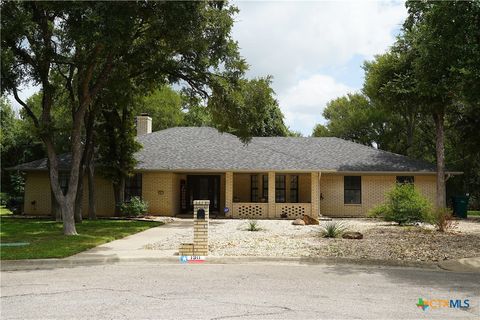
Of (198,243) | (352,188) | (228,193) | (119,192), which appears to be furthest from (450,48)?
(119,192)

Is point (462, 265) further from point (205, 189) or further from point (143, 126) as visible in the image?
point (143, 126)

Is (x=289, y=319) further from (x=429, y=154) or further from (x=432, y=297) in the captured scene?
(x=429, y=154)

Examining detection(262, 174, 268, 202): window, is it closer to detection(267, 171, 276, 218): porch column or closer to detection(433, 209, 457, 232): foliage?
detection(267, 171, 276, 218): porch column

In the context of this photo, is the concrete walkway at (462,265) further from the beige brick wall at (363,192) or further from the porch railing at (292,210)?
the beige brick wall at (363,192)

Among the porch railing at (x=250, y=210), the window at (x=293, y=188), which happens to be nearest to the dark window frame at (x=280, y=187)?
the window at (x=293, y=188)

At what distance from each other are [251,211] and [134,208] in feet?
20.4

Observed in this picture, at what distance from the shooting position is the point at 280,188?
30.0 metres

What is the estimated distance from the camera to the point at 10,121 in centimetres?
5300

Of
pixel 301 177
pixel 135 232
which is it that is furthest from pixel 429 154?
pixel 135 232

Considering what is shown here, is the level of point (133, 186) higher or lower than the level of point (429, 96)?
lower

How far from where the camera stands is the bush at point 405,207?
68.9ft

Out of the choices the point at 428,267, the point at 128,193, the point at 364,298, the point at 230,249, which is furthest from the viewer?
the point at 128,193

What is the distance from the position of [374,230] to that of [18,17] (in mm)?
14562

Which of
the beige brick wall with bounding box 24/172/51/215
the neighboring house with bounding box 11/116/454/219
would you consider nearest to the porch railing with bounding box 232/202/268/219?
the neighboring house with bounding box 11/116/454/219
